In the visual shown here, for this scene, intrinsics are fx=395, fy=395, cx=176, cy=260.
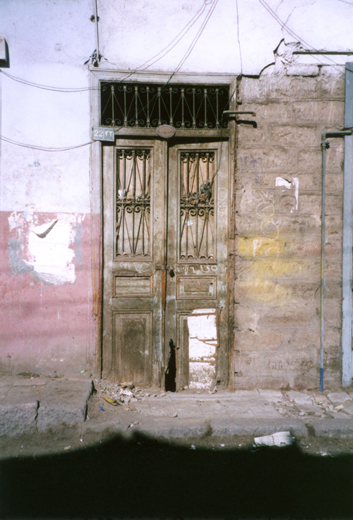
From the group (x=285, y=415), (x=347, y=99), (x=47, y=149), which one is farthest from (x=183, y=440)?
(x=347, y=99)

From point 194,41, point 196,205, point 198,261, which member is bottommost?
point 198,261

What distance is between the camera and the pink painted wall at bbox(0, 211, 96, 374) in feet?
13.8

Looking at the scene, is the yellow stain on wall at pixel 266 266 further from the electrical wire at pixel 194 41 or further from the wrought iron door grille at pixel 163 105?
the electrical wire at pixel 194 41

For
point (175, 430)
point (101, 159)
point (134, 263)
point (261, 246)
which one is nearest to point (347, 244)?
point (261, 246)

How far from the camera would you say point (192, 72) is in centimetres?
423

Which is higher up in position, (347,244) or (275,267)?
(347,244)

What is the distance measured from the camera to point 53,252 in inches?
167

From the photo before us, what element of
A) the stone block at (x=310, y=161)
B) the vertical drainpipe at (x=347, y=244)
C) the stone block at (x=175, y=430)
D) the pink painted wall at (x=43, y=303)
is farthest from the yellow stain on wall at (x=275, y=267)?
the pink painted wall at (x=43, y=303)

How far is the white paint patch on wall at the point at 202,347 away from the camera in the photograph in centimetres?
446

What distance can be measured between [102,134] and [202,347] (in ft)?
8.48

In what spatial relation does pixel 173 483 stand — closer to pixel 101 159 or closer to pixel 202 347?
pixel 202 347

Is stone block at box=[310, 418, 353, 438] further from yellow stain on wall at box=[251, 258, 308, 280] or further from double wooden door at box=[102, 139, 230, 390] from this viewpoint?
yellow stain on wall at box=[251, 258, 308, 280]

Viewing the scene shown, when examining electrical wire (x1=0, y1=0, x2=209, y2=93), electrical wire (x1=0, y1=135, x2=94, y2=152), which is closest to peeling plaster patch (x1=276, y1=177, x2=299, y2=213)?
electrical wire (x1=0, y1=0, x2=209, y2=93)

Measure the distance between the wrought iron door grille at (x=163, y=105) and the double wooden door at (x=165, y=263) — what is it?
24 centimetres
